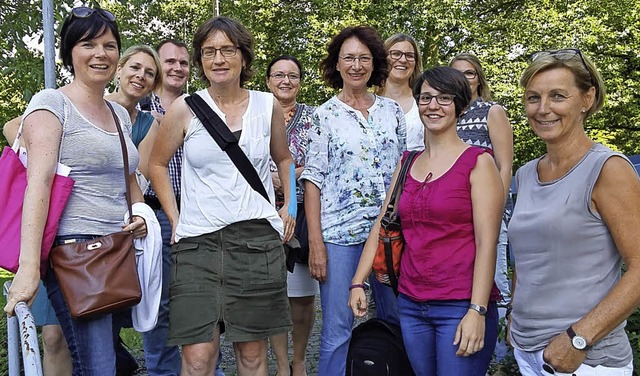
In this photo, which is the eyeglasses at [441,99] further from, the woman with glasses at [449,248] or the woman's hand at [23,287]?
the woman's hand at [23,287]

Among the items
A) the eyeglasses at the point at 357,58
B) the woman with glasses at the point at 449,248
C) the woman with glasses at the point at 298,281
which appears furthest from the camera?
the woman with glasses at the point at 298,281

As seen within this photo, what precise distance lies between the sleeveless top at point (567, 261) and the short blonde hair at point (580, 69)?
230 mm

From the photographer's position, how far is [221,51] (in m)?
3.31

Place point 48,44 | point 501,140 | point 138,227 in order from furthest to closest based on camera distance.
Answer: point 501,140
point 48,44
point 138,227

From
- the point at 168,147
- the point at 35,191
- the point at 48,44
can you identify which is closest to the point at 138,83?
the point at 48,44

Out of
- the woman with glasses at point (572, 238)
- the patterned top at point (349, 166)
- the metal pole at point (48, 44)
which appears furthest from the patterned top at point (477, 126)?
the metal pole at point (48, 44)

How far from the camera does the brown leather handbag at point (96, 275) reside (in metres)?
2.60

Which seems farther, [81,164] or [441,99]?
[441,99]

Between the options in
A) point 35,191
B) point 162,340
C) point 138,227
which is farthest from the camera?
point 162,340

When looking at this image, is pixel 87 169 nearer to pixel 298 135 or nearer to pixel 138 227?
pixel 138 227

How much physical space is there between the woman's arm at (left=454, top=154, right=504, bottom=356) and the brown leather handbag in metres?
1.48

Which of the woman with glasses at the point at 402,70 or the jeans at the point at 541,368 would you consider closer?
the jeans at the point at 541,368

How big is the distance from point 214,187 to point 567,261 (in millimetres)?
1745

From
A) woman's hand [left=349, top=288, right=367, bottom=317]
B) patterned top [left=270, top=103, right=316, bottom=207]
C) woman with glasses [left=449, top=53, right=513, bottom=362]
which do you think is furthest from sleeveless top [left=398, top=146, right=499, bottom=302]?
patterned top [left=270, top=103, right=316, bottom=207]
